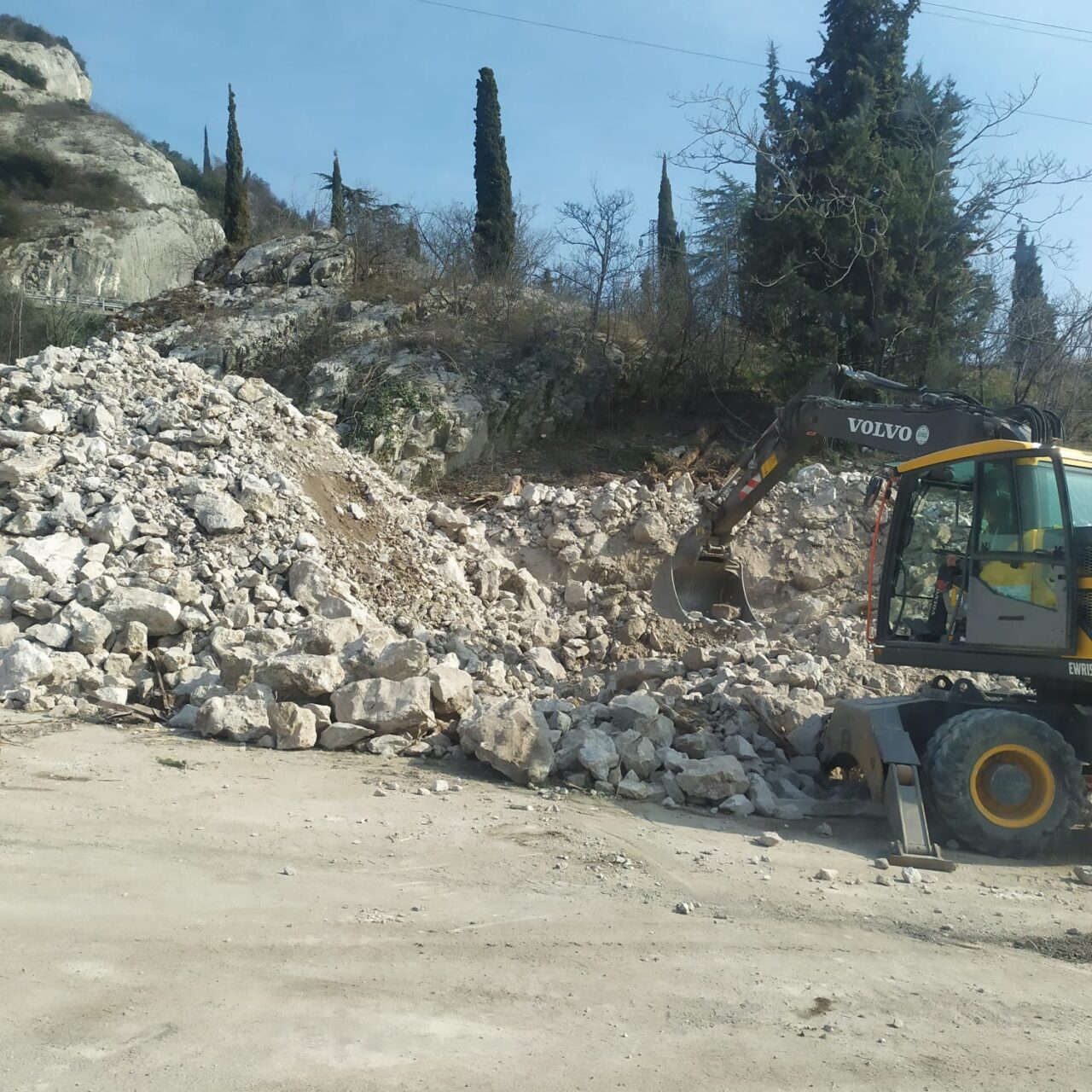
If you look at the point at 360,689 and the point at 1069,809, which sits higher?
the point at 360,689

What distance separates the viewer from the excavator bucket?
11.7 metres

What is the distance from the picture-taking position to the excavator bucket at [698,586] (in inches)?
459

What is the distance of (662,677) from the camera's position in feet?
30.5

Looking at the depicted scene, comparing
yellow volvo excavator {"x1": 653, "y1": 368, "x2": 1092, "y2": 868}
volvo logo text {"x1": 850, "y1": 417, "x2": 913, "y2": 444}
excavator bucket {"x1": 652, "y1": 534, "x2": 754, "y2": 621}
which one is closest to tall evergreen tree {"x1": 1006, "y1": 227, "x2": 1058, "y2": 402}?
excavator bucket {"x1": 652, "y1": 534, "x2": 754, "y2": 621}

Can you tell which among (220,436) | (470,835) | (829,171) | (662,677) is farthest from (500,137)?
(470,835)

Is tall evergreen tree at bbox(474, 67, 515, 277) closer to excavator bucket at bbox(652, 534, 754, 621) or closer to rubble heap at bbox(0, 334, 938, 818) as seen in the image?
rubble heap at bbox(0, 334, 938, 818)

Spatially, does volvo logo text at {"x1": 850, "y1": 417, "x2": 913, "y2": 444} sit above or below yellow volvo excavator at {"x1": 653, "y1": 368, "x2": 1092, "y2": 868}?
above

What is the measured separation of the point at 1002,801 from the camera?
20.6 feet

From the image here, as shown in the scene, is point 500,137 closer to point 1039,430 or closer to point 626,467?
point 626,467

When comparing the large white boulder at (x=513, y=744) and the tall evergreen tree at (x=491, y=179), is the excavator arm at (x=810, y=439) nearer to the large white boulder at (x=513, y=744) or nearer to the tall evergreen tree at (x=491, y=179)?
the large white boulder at (x=513, y=744)

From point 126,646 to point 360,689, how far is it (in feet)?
7.55

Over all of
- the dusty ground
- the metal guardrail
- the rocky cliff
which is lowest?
the dusty ground

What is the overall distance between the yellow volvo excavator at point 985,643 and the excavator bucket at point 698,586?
4193 mm

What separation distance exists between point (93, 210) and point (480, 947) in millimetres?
44008
